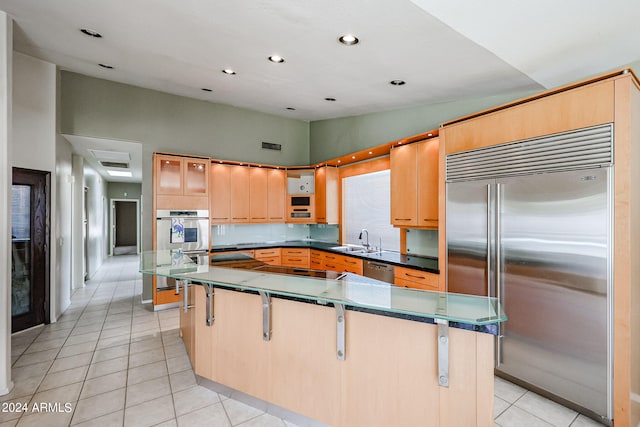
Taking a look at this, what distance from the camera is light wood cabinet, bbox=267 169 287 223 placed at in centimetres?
621

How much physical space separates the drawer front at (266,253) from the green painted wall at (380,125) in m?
2.27

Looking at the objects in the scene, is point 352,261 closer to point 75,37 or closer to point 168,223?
point 168,223

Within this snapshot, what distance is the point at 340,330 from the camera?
1.92 metres

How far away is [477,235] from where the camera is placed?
2.97m

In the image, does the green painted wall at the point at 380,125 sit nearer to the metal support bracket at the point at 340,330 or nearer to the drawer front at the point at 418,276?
the drawer front at the point at 418,276

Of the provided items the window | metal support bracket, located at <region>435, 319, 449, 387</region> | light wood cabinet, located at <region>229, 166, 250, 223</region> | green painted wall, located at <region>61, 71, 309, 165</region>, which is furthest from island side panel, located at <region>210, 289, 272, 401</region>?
green painted wall, located at <region>61, 71, 309, 165</region>

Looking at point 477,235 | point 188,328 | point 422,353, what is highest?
point 477,235

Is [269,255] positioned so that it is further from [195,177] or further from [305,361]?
[305,361]

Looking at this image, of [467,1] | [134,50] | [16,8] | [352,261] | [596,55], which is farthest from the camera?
[352,261]

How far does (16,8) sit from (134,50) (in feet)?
3.25

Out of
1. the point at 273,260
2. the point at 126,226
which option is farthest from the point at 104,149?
the point at 126,226

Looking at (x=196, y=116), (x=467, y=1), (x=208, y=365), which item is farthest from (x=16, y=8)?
(x=467, y=1)

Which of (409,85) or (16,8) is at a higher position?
(16,8)

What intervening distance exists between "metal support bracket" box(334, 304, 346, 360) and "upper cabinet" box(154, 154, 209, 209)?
409cm
